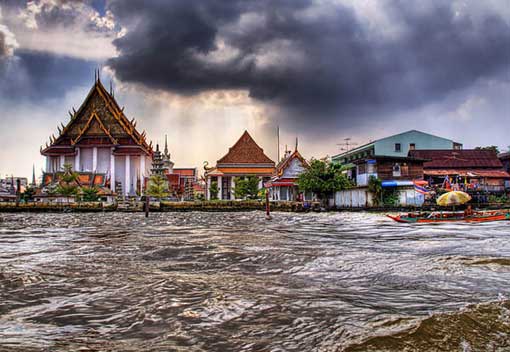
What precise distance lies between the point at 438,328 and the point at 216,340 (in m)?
1.63

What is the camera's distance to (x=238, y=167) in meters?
52.1

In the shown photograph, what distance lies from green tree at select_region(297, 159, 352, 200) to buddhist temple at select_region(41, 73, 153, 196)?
28334 millimetres

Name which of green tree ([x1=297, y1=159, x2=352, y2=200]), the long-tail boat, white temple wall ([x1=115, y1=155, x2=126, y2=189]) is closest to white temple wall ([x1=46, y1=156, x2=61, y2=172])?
white temple wall ([x1=115, y1=155, x2=126, y2=189])

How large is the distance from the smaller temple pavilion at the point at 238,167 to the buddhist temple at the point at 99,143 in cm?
1141

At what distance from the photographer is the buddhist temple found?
175 feet

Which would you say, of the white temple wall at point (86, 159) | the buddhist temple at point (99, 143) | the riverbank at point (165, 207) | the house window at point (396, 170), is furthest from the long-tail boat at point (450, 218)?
the white temple wall at point (86, 159)

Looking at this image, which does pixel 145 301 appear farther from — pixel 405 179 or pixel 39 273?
pixel 405 179

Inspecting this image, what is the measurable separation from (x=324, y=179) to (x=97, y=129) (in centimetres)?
3371

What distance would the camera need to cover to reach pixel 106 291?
4.44 metres

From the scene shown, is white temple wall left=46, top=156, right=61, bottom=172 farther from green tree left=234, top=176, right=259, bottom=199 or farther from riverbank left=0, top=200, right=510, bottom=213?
green tree left=234, top=176, right=259, bottom=199

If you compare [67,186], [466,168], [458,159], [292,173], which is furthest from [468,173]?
[67,186]

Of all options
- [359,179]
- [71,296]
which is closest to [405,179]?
[359,179]

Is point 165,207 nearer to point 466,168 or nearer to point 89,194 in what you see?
point 89,194

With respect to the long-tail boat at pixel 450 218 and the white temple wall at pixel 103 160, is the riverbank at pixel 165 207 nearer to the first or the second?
the long-tail boat at pixel 450 218
